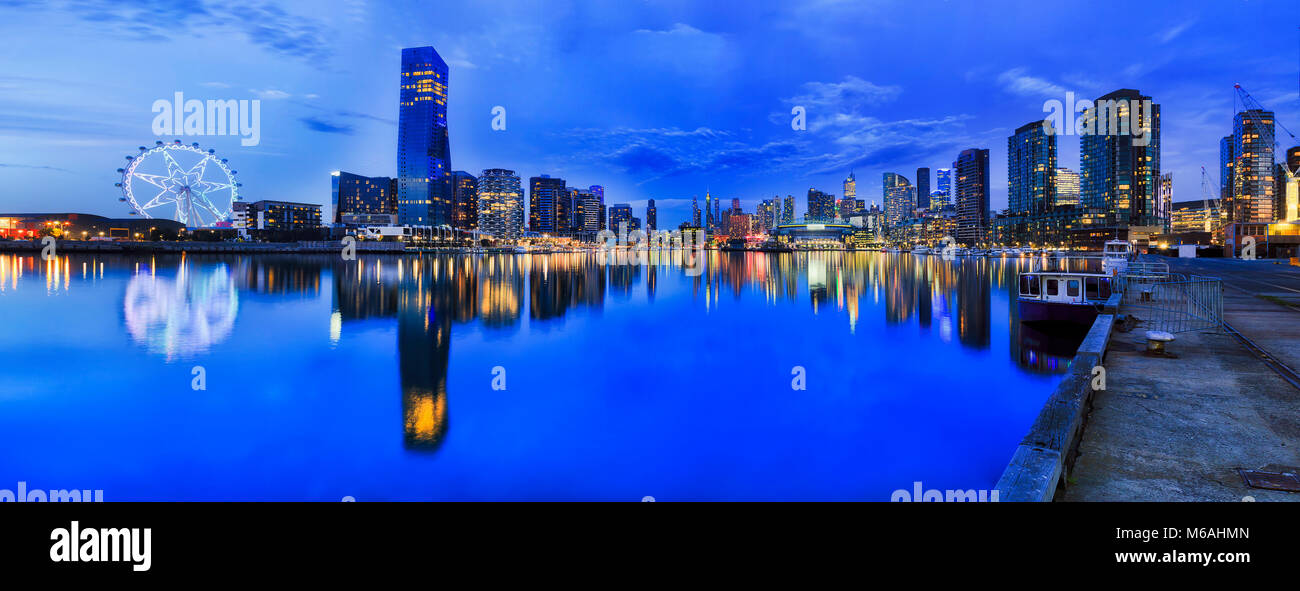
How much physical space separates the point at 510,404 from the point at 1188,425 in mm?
17523

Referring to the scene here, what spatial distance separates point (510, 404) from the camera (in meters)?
19.9

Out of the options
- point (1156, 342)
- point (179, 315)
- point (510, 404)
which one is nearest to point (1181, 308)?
point (1156, 342)

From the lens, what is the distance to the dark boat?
31.7 metres

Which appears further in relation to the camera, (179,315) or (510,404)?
(179,315)

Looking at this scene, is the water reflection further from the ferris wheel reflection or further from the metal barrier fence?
the metal barrier fence

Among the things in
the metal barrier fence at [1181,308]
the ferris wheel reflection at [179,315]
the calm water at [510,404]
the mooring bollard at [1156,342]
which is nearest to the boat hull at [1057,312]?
the calm water at [510,404]

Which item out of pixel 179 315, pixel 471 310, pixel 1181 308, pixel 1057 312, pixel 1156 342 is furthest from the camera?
pixel 471 310

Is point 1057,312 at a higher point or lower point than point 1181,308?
lower

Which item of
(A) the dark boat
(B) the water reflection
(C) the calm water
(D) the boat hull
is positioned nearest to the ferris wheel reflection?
(B) the water reflection

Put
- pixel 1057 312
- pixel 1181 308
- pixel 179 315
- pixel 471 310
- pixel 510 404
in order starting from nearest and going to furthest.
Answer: pixel 510 404 < pixel 1181 308 < pixel 1057 312 < pixel 179 315 < pixel 471 310

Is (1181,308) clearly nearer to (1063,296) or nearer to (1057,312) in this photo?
(1063,296)

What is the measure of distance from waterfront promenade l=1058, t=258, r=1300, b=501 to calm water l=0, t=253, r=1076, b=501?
329 centimetres
